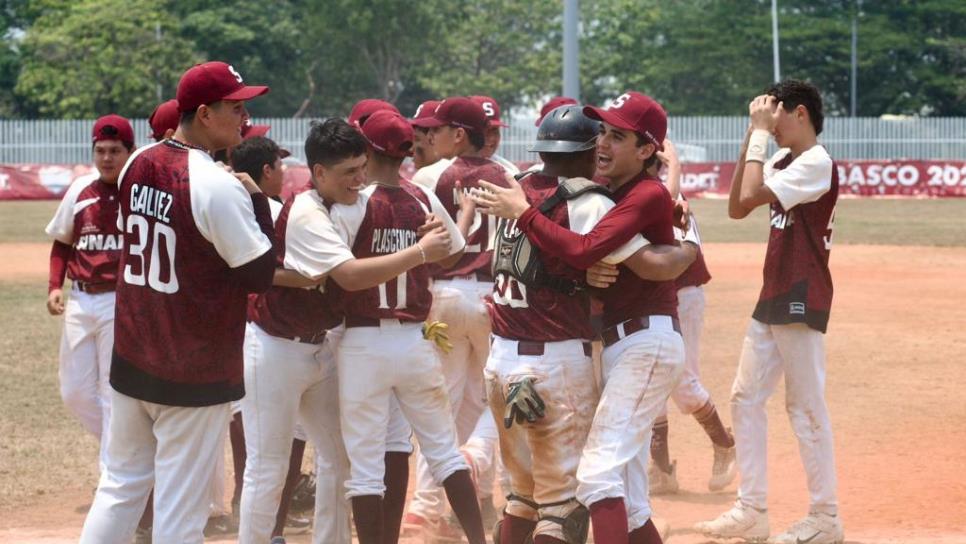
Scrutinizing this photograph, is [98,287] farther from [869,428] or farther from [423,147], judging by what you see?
[869,428]

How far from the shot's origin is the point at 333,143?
5.90 metres

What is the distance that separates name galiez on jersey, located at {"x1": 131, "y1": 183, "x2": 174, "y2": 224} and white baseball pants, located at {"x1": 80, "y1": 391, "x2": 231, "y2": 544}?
715mm

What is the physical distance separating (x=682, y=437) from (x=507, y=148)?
35.5 m

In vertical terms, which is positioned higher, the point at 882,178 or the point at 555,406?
the point at 882,178

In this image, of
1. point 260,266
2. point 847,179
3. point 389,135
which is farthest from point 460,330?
point 847,179

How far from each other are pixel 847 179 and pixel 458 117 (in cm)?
3664

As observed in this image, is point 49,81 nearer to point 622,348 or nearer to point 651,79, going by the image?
point 651,79

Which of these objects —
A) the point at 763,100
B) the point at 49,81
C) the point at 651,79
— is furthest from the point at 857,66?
the point at 763,100

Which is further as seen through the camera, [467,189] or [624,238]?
[467,189]

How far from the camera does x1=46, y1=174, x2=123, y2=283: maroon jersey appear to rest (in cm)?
768

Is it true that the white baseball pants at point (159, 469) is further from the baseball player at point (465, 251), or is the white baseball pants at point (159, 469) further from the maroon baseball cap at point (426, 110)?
the maroon baseball cap at point (426, 110)

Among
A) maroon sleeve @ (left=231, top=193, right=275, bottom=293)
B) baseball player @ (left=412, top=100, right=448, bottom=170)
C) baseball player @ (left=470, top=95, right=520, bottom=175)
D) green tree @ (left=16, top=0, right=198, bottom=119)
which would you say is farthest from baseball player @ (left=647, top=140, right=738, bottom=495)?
green tree @ (left=16, top=0, right=198, bottom=119)

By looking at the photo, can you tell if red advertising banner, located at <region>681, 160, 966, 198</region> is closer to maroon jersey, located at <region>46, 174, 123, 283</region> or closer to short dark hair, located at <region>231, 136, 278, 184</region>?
maroon jersey, located at <region>46, 174, 123, 283</region>

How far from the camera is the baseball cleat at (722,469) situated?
8.54 m
